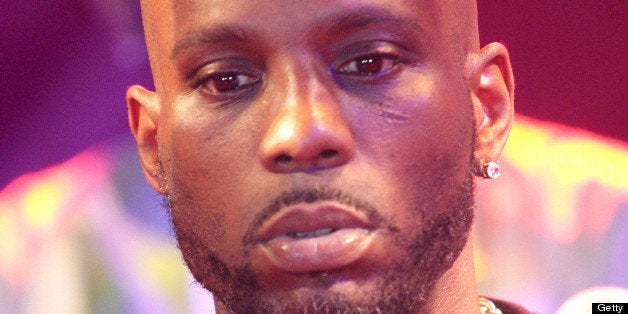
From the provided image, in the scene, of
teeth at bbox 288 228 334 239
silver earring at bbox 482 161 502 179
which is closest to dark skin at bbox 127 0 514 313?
teeth at bbox 288 228 334 239

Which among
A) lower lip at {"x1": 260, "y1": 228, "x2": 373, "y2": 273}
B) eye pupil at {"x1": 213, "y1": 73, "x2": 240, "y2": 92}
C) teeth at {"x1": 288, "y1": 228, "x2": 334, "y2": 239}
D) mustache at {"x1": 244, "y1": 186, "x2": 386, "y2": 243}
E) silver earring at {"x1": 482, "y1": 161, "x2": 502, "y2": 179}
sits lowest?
lower lip at {"x1": 260, "y1": 228, "x2": 373, "y2": 273}

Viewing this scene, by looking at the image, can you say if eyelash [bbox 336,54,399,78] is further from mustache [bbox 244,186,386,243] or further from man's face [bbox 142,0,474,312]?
mustache [bbox 244,186,386,243]

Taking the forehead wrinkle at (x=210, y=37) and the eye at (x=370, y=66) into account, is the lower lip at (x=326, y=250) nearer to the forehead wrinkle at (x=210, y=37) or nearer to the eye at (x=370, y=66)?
the eye at (x=370, y=66)

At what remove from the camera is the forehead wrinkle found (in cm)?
181

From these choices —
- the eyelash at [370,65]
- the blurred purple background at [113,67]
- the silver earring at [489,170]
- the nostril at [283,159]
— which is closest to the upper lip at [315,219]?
the nostril at [283,159]

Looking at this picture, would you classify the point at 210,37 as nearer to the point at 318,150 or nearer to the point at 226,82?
Answer: the point at 226,82

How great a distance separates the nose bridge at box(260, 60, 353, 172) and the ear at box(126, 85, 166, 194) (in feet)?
2.00

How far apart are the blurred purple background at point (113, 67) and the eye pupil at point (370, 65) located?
1234mm

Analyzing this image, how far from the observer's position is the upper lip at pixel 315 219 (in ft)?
5.51

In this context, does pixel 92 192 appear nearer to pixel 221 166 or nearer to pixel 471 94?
pixel 221 166

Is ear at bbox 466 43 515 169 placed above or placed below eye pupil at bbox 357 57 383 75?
above

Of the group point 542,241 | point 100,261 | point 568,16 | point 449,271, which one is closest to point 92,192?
point 100,261

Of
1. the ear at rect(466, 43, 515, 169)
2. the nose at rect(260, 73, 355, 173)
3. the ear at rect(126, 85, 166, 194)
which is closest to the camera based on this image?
the nose at rect(260, 73, 355, 173)

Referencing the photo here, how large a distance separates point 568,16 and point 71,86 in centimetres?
193
